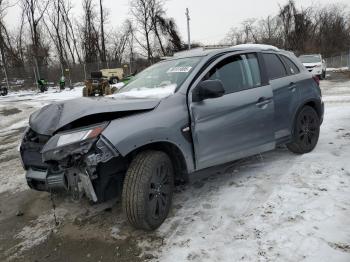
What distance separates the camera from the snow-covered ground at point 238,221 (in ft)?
10.3

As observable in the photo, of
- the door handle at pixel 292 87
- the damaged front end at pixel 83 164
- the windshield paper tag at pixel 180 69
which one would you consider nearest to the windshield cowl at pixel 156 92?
the windshield paper tag at pixel 180 69

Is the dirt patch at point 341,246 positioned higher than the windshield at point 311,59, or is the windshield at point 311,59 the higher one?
the windshield at point 311,59

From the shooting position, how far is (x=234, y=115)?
13.8 ft

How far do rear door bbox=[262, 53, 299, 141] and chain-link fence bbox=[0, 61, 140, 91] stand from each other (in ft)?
94.5

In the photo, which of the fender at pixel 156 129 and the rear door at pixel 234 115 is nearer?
the fender at pixel 156 129

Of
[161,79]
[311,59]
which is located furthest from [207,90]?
[311,59]

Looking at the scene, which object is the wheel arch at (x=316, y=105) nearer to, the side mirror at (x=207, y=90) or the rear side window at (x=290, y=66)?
the rear side window at (x=290, y=66)

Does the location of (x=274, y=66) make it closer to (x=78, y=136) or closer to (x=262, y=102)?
(x=262, y=102)

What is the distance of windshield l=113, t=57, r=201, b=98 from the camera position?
13.1ft

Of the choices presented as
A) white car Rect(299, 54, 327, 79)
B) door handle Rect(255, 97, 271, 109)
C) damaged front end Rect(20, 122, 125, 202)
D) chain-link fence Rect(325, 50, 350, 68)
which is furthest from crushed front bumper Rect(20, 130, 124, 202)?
chain-link fence Rect(325, 50, 350, 68)

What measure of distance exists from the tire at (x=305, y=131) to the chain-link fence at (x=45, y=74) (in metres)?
28.8

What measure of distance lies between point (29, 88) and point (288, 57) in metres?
30.8

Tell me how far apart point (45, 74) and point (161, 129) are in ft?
108

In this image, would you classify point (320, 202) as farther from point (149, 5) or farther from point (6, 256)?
point (149, 5)
